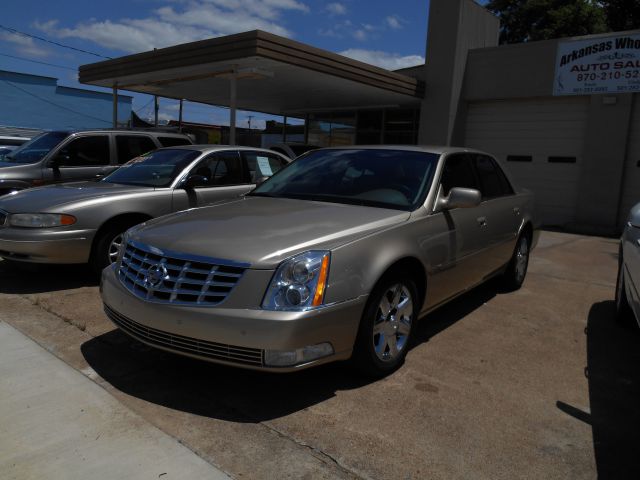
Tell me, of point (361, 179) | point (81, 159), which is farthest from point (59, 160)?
point (361, 179)

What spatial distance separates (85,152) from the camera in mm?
8141

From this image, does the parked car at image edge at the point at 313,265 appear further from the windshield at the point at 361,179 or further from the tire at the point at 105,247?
the tire at the point at 105,247

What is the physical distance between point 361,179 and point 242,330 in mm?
1948

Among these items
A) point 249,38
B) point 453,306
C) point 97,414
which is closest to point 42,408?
point 97,414

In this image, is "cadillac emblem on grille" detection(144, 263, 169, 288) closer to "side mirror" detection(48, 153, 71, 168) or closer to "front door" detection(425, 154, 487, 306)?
"front door" detection(425, 154, 487, 306)

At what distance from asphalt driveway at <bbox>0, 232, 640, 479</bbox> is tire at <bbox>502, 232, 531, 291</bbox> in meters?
0.84

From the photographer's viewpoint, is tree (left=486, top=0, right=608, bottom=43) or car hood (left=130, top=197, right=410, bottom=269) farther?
tree (left=486, top=0, right=608, bottom=43)

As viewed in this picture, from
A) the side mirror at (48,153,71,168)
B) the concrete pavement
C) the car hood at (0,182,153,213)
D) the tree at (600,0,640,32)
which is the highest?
the tree at (600,0,640,32)

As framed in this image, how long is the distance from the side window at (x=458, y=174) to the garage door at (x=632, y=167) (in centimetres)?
845

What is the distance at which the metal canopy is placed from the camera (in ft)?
33.3

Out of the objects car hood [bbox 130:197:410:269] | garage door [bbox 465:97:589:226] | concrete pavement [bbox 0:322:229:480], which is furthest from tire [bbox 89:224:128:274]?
garage door [bbox 465:97:589:226]

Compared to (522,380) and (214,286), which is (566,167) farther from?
(214,286)

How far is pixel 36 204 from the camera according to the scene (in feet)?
17.5

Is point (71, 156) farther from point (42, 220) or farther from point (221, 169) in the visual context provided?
point (42, 220)
